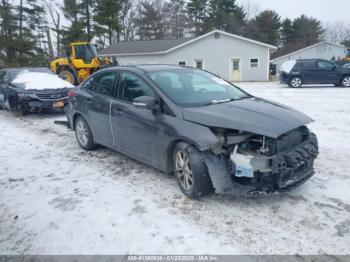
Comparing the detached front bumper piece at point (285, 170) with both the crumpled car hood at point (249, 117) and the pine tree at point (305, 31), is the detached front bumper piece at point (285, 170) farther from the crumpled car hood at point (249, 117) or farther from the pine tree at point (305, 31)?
the pine tree at point (305, 31)

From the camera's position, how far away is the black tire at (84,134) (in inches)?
232

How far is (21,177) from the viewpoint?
488cm

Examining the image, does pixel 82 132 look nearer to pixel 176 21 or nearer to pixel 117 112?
pixel 117 112

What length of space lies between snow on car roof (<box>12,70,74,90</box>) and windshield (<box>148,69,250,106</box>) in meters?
6.15

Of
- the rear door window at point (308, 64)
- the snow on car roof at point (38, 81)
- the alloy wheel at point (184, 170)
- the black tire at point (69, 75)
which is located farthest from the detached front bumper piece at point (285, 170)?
the rear door window at point (308, 64)

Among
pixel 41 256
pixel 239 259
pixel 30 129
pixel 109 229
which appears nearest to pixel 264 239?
pixel 239 259

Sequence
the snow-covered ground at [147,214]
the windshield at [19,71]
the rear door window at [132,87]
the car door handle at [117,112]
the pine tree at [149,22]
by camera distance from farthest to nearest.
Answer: the pine tree at [149,22] < the windshield at [19,71] < the car door handle at [117,112] < the rear door window at [132,87] < the snow-covered ground at [147,214]

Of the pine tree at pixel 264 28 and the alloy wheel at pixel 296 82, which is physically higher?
the pine tree at pixel 264 28

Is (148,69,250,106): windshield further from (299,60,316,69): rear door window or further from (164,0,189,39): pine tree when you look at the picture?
(164,0,189,39): pine tree

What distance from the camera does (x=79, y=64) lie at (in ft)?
57.5

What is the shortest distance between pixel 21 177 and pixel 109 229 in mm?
2243

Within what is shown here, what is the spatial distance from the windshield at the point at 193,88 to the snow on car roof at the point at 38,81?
242 inches

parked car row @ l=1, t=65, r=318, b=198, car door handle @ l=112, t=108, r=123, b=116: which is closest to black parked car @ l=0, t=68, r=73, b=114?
parked car row @ l=1, t=65, r=318, b=198

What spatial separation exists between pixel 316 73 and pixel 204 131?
1693cm
